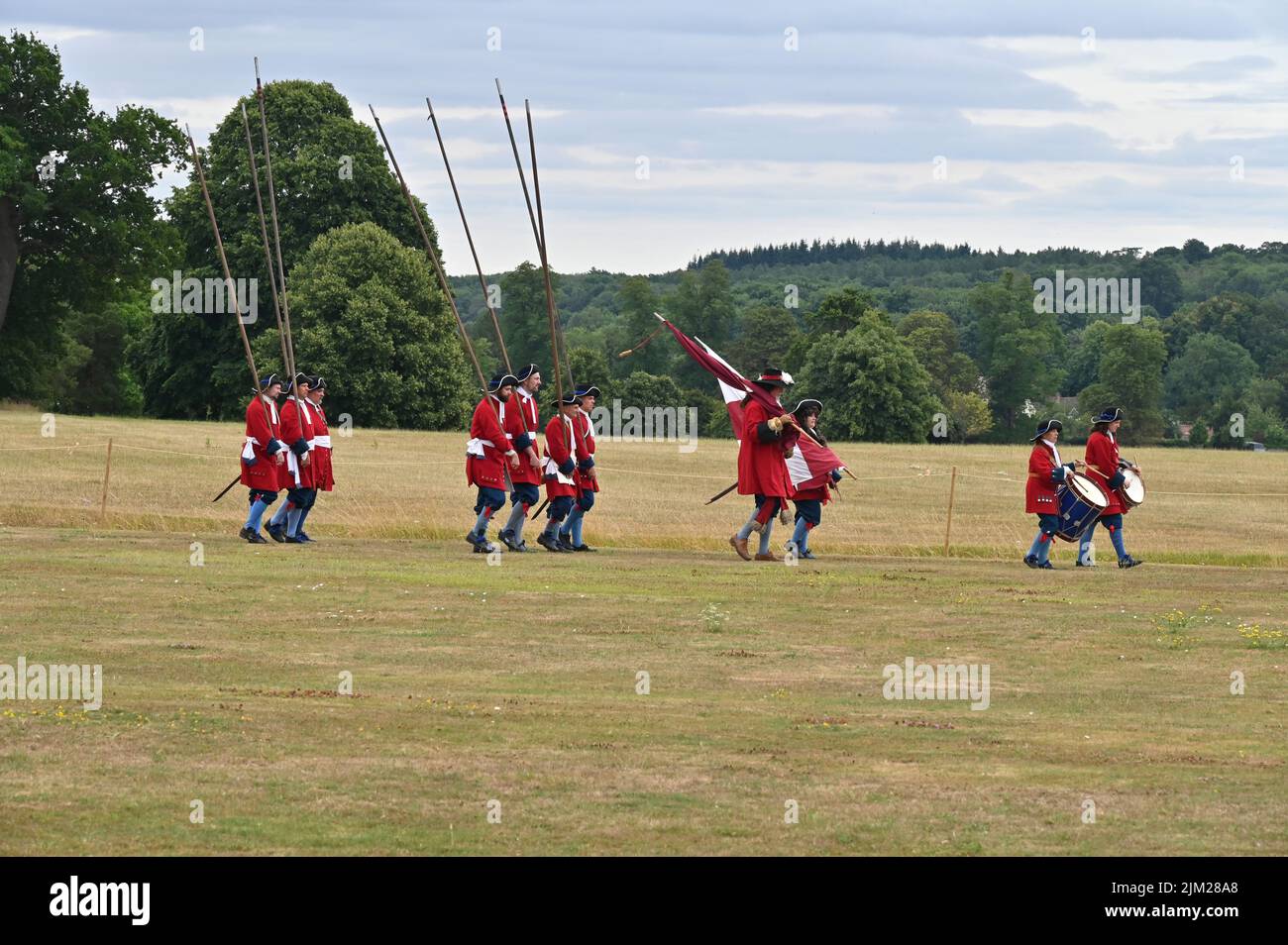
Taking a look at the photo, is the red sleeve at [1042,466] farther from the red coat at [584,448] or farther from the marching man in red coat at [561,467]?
the marching man in red coat at [561,467]

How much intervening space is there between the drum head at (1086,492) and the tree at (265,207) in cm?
5081

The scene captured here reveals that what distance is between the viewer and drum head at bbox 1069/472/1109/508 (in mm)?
A: 28312

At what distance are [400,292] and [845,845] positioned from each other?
66.9 m

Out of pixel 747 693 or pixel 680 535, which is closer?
pixel 747 693

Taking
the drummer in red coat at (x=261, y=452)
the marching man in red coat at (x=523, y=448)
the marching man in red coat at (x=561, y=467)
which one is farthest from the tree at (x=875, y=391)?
the drummer in red coat at (x=261, y=452)

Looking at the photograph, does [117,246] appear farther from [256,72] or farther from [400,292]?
[256,72]

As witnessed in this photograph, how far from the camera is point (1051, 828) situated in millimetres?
10344

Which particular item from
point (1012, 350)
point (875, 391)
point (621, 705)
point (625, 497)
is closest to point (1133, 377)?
point (1012, 350)

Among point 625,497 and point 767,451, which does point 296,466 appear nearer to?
point 767,451

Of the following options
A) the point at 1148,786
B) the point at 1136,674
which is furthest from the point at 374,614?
the point at 1148,786

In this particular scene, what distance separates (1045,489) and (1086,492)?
56cm

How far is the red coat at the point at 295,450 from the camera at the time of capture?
88.9 ft

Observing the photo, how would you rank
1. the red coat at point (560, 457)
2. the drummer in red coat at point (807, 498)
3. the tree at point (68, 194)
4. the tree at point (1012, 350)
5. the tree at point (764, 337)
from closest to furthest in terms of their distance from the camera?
the red coat at point (560, 457) < the drummer in red coat at point (807, 498) < the tree at point (68, 194) < the tree at point (764, 337) < the tree at point (1012, 350)

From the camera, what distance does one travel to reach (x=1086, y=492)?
93.0ft
